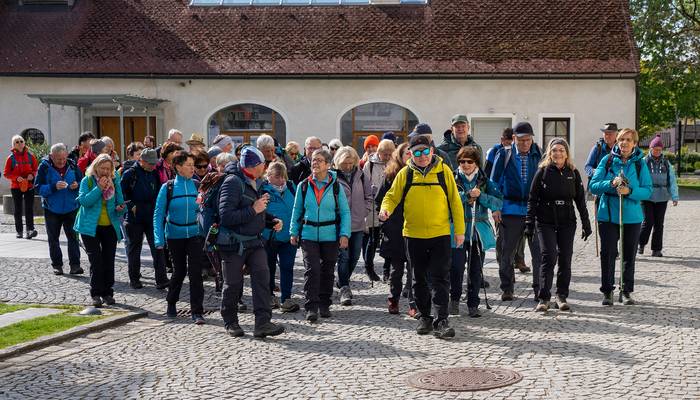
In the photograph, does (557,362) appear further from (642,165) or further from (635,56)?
(635,56)

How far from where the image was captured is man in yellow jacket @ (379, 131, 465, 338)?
877 centimetres

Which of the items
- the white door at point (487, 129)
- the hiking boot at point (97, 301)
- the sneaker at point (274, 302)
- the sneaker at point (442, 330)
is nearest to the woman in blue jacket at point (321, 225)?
the sneaker at point (274, 302)

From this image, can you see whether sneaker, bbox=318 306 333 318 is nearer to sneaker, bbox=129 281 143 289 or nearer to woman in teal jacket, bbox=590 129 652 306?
woman in teal jacket, bbox=590 129 652 306

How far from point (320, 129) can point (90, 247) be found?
20.7 m

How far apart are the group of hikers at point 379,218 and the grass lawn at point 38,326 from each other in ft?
2.65

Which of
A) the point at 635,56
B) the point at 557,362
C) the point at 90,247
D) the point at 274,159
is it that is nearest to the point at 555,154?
the point at 557,362

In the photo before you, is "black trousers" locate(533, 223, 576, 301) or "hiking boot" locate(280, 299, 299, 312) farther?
"hiking boot" locate(280, 299, 299, 312)

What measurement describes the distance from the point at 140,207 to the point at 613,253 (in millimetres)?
5823

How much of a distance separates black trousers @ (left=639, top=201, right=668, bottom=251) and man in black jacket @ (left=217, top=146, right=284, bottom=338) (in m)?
7.90

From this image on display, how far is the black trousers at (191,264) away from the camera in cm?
996

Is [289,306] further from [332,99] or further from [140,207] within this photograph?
[332,99]

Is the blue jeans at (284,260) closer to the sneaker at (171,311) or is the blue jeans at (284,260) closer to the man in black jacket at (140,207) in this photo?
the sneaker at (171,311)

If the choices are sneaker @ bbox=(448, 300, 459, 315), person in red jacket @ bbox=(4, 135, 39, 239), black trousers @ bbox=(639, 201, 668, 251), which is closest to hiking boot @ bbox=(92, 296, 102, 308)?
sneaker @ bbox=(448, 300, 459, 315)

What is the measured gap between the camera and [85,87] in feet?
103
